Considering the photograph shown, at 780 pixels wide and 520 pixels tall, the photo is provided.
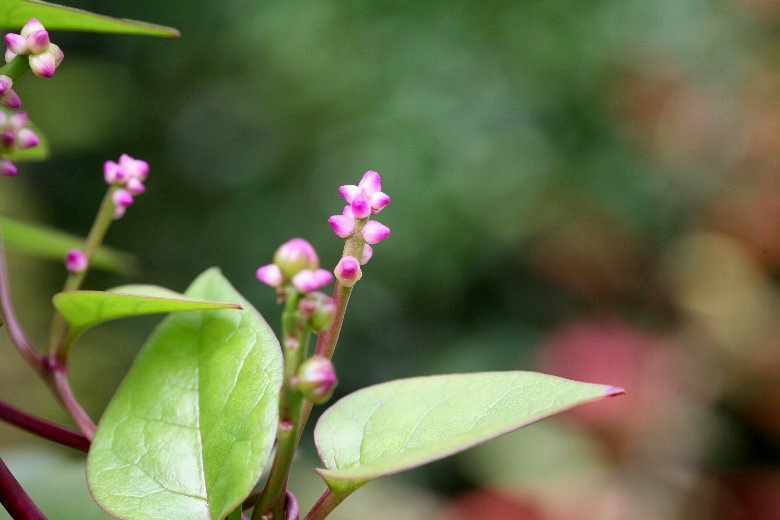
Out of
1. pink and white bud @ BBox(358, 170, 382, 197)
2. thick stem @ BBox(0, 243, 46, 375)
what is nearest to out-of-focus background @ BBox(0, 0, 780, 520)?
thick stem @ BBox(0, 243, 46, 375)

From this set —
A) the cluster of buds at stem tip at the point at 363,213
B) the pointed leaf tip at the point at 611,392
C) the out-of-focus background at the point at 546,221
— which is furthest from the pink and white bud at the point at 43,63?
the out-of-focus background at the point at 546,221

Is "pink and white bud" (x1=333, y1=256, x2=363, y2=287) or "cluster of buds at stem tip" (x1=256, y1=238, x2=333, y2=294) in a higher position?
"cluster of buds at stem tip" (x1=256, y1=238, x2=333, y2=294)

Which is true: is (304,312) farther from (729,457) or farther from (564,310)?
(564,310)

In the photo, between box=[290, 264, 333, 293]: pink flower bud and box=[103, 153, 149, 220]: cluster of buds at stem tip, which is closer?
box=[290, 264, 333, 293]: pink flower bud

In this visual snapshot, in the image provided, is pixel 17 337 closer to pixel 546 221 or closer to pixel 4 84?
pixel 4 84

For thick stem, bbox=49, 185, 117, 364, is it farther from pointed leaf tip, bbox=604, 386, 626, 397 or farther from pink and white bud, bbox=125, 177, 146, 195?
pointed leaf tip, bbox=604, 386, 626, 397

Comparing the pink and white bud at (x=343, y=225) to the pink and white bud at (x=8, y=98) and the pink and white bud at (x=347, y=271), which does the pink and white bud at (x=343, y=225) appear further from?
the pink and white bud at (x=8, y=98)
